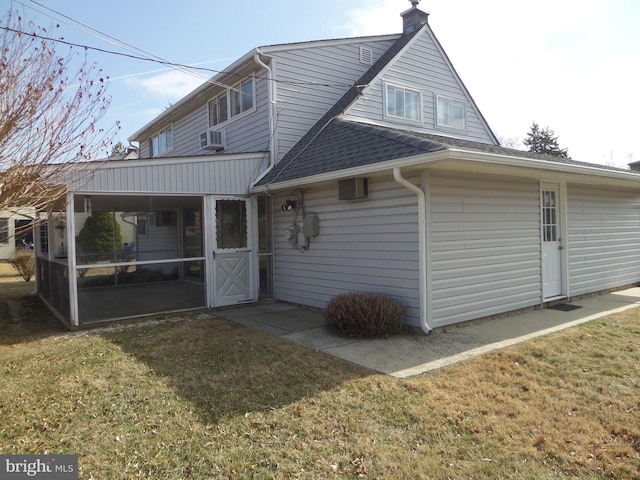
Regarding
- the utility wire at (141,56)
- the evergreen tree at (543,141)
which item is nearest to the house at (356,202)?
the utility wire at (141,56)

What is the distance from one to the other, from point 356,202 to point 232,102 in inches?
209

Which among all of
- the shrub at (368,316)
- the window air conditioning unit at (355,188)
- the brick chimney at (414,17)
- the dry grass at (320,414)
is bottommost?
the dry grass at (320,414)

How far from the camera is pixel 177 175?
26.2ft

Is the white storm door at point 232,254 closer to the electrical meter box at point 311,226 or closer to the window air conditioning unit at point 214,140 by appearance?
the electrical meter box at point 311,226

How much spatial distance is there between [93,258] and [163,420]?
882cm

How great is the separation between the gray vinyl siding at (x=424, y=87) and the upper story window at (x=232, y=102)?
2395 mm

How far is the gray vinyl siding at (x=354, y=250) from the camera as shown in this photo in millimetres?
6430

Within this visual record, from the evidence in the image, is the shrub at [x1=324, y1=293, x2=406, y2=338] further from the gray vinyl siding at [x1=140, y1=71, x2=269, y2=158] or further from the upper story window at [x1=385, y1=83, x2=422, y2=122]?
the upper story window at [x1=385, y1=83, x2=422, y2=122]

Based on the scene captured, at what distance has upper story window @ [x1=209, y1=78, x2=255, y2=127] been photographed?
33.0 feet

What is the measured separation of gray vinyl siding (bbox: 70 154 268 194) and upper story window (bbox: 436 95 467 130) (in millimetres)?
5351

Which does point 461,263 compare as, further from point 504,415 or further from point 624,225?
point 624,225

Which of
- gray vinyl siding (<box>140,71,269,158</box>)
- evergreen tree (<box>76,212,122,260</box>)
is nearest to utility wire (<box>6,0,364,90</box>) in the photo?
gray vinyl siding (<box>140,71,269,158</box>)

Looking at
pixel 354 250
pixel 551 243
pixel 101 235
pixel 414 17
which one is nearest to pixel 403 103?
pixel 414 17

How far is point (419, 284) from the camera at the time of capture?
6.20 m
